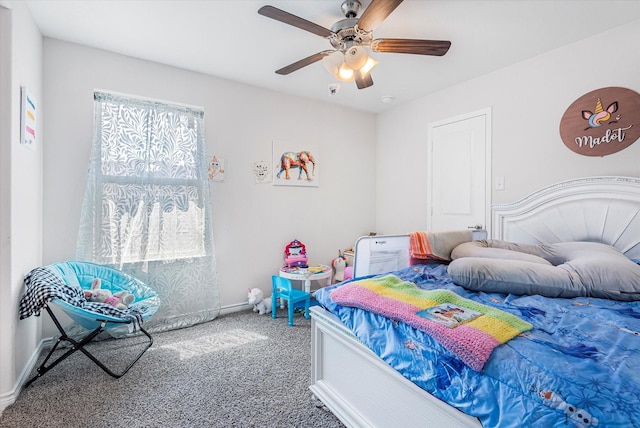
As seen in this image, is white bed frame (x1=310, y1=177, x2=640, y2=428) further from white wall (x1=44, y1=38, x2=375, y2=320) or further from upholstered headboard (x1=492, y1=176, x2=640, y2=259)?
white wall (x1=44, y1=38, x2=375, y2=320)

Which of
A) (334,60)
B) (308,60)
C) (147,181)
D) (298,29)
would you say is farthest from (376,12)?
(147,181)

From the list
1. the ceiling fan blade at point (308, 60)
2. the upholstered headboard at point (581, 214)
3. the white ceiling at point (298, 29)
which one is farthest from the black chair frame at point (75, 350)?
the upholstered headboard at point (581, 214)

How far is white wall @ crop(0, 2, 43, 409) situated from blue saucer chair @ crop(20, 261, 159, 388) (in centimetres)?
9

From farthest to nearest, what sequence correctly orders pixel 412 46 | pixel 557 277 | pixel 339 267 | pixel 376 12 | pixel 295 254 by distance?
pixel 339 267
pixel 295 254
pixel 412 46
pixel 376 12
pixel 557 277

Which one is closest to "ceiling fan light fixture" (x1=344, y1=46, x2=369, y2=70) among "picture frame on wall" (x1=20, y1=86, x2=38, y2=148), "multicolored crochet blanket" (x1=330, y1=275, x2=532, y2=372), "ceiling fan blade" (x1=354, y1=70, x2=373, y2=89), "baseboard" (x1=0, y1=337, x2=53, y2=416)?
"ceiling fan blade" (x1=354, y1=70, x2=373, y2=89)

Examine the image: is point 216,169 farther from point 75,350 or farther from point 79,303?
point 75,350

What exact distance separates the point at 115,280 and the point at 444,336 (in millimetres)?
2532

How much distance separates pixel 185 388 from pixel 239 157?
2.17 meters

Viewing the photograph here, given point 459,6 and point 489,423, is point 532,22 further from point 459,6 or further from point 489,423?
point 489,423

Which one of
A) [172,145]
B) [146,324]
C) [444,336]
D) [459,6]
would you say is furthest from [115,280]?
[459,6]

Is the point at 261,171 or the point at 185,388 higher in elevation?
the point at 261,171

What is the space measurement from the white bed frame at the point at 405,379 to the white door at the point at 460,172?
0.25 metres

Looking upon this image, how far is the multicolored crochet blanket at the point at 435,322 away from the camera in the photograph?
1.00 m

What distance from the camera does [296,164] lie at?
367 centimetres
